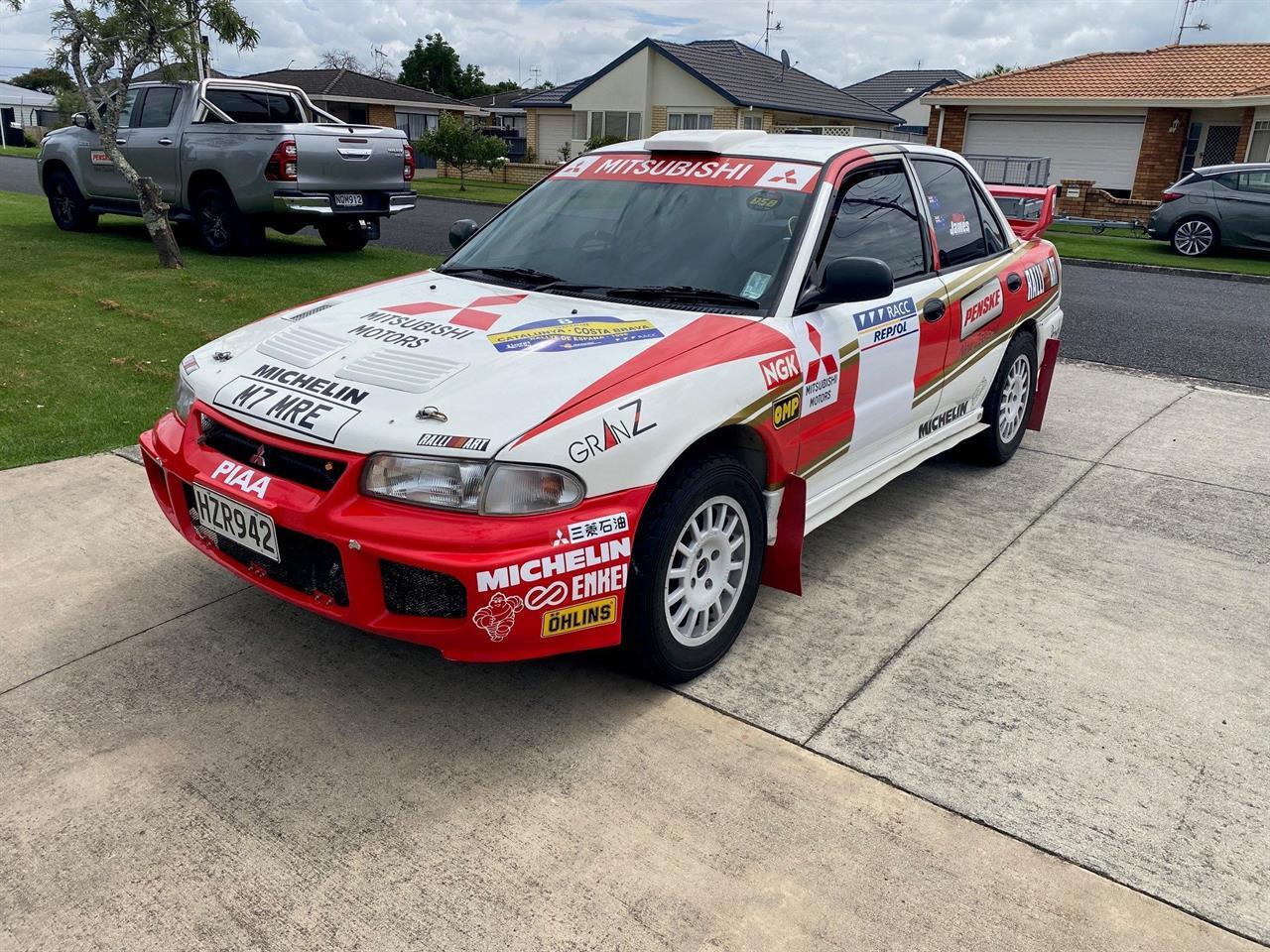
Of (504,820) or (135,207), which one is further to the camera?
(135,207)

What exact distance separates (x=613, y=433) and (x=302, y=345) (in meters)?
1.22

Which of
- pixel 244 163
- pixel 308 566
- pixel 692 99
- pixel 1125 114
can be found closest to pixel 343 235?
pixel 244 163

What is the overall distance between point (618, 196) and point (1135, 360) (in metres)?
6.08

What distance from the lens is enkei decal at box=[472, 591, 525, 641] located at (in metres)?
2.74

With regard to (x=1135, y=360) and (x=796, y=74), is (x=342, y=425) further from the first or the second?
(x=796, y=74)

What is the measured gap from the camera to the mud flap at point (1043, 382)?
19.4 ft

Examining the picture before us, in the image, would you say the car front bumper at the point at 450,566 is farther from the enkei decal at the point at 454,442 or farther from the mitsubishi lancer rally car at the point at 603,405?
the enkei decal at the point at 454,442

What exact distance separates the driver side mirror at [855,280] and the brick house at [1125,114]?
930 inches

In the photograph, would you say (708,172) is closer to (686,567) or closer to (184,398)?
(686,567)

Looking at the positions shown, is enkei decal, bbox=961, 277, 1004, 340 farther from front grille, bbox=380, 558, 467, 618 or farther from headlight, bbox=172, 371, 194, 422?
headlight, bbox=172, 371, 194, 422

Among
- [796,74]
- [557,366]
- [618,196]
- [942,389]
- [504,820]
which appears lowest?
[504,820]

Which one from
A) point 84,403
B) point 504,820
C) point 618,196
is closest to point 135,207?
point 84,403

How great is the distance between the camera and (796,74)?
Answer: 1583 inches

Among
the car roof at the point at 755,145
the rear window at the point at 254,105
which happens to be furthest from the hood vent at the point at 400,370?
the rear window at the point at 254,105
